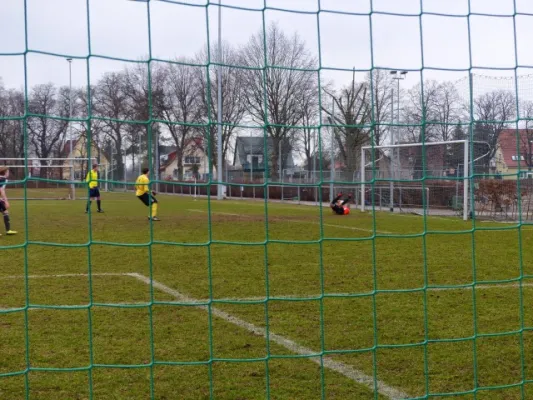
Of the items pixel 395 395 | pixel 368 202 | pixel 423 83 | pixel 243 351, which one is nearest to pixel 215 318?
pixel 243 351

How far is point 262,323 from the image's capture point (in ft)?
15.9

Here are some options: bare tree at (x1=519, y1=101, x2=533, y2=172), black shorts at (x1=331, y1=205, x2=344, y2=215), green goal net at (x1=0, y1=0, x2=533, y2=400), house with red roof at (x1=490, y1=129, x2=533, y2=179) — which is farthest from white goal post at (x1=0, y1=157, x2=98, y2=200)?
black shorts at (x1=331, y1=205, x2=344, y2=215)

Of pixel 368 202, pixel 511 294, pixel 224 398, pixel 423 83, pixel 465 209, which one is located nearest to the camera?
pixel 224 398

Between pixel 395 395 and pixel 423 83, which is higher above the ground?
pixel 423 83

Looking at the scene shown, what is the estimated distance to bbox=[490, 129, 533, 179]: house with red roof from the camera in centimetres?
480

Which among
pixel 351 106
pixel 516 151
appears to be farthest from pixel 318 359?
pixel 516 151

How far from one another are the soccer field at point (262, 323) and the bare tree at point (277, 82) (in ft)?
2.51

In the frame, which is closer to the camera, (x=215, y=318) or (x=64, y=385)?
(x=64, y=385)

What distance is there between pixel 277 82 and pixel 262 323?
1821 mm

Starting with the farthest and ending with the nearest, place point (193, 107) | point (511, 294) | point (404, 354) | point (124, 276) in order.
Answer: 1. point (124, 276)
2. point (511, 294)
3. point (193, 107)
4. point (404, 354)

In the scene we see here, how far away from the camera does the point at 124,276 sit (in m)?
6.93

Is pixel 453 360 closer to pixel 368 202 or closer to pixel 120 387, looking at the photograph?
pixel 120 387

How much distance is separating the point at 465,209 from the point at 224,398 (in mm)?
12212

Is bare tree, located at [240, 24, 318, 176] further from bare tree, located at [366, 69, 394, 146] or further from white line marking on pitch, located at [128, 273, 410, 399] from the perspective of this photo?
white line marking on pitch, located at [128, 273, 410, 399]
